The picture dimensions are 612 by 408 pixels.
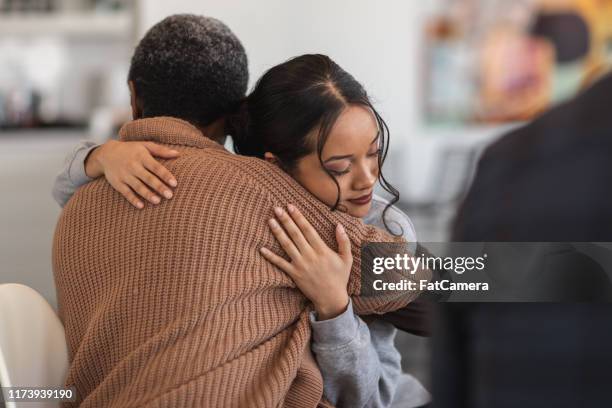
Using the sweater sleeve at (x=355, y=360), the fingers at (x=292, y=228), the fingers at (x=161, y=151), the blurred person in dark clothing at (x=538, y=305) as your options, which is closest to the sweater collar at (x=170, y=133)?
the fingers at (x=161, y=151)

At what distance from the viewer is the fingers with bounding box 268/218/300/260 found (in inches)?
28.5

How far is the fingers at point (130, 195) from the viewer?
2.41 ft

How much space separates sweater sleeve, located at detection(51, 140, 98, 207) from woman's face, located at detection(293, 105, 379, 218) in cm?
26

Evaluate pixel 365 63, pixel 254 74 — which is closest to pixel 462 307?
pixel 254 74

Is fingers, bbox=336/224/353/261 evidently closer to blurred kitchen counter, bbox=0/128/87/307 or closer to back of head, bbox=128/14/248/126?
back of head, bbox=128/14/248/126

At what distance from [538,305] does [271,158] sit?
0.41m

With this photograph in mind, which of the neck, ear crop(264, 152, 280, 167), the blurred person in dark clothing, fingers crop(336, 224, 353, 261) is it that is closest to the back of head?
the neck

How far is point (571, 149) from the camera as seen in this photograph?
0.36 m

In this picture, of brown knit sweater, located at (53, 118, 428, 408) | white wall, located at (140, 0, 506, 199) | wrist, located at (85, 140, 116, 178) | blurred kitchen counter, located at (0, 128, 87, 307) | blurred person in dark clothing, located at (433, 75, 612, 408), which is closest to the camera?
blurred person in dark clothing, located at (433, 75, 612, 408)

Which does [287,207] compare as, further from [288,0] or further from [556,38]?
[556,38]

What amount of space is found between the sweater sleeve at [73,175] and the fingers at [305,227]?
258 mm

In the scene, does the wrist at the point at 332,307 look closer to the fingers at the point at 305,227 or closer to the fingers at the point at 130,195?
the fingers at the point at 305,227

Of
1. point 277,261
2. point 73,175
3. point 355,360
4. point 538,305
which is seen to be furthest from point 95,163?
point 538,305

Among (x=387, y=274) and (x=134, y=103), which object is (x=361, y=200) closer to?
(x=387, y=274)
